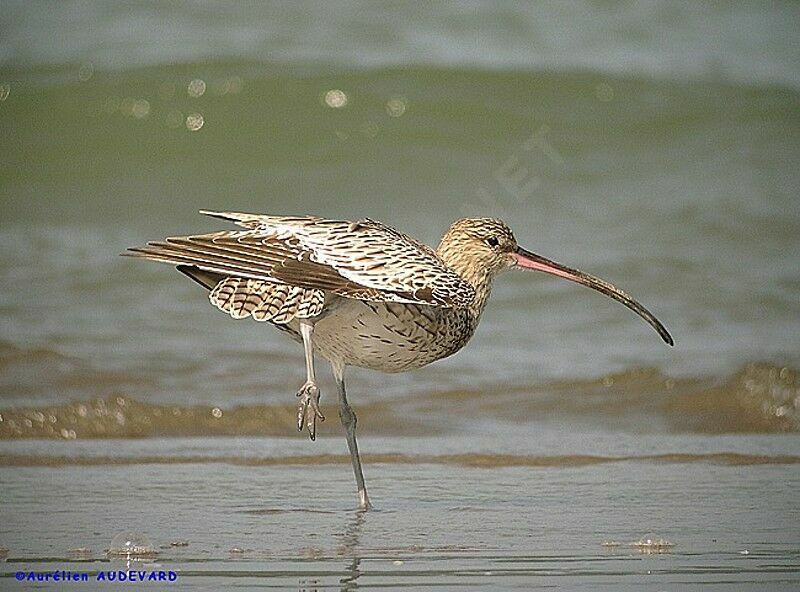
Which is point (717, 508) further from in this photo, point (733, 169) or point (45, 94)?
point (45, 94)

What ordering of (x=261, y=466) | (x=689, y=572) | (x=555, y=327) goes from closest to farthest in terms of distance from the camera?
1. (x=689, y=572)
2. (x=261, y=466)
3. (x=555, y=327)

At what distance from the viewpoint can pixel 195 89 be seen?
13.9 meters

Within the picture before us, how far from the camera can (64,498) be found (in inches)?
239

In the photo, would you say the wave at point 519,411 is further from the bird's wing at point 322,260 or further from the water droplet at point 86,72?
the water droplet at point 86,72

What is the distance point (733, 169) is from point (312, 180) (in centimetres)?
342

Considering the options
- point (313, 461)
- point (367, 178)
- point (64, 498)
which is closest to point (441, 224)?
point (367, 178)

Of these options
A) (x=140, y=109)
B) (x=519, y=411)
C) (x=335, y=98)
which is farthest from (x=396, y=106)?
(x=519, y=411)

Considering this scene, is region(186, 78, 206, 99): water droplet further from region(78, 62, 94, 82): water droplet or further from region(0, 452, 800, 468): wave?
region(0, 452, 800, 468): wave

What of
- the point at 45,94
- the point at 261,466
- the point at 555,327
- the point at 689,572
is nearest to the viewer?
the point at 689,572

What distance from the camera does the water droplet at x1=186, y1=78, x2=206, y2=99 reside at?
13883 millimetres

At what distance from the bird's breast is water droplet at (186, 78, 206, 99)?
8008 mm

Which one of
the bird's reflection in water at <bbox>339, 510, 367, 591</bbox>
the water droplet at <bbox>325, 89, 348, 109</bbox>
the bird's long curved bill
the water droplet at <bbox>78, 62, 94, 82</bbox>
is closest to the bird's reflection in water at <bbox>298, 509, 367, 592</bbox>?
the bird's reflection in water at <bbox>339, 510, 367, 591</bbox>

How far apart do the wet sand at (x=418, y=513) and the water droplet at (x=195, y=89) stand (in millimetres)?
6962

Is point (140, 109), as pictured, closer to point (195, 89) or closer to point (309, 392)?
point (195, 89)
